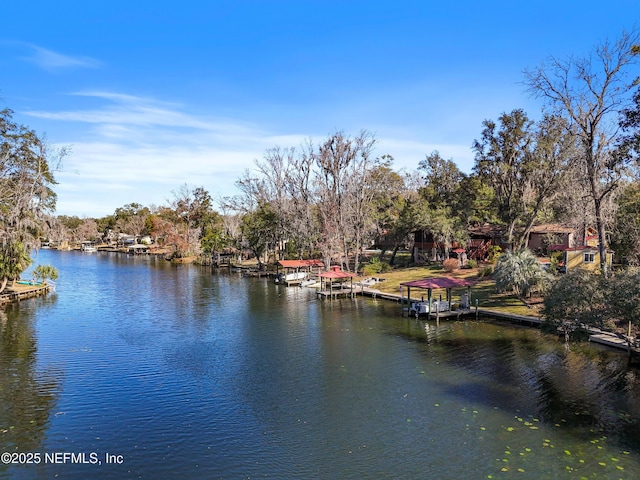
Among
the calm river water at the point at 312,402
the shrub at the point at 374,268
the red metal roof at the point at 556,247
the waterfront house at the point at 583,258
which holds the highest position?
the red metal roof at the point at 556,247

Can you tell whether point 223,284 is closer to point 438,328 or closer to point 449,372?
point 438,328

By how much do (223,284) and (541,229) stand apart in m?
47.1

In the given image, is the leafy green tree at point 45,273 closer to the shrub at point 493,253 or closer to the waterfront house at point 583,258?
the shrub at point 493,253

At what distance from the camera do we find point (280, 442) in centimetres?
1773

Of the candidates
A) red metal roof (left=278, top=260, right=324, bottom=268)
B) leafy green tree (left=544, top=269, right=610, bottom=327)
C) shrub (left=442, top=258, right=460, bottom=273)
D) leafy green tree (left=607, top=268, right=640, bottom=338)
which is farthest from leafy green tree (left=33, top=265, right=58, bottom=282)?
leafy green tree (left=607, top=268, right=640, bottom=338)

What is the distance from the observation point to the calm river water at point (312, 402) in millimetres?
16172

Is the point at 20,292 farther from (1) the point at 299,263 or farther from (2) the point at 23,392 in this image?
(2) the point at 23,392

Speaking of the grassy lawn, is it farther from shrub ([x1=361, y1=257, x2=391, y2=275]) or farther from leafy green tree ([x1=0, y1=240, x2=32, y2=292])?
leafy green tree ([x1=0, y1=240, x2=32, y2=292])

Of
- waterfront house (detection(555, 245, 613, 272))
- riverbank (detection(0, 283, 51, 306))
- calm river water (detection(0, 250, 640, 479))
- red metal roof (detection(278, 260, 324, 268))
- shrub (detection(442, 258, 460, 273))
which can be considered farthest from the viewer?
red metal roof (detection(278, 260, 324, 268))

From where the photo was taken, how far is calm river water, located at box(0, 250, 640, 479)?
637 inches

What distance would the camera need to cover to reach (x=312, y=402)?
70.9ft

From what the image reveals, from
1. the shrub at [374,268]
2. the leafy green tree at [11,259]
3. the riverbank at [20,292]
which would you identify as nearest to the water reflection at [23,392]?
the leafy green tree at [11,259]

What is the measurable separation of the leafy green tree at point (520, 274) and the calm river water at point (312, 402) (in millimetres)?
5924

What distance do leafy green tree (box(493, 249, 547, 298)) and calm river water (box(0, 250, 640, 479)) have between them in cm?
592
